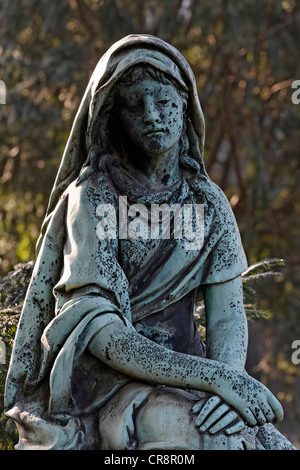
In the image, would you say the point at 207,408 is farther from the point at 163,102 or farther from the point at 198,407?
the point at 163,102

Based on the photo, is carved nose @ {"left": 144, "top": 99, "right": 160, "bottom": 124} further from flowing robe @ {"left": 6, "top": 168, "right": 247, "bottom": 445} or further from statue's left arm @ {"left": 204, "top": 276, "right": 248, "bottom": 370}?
statue's left arm @ {"left": 204, "top": 276, "right": 248, "bottom": 370}

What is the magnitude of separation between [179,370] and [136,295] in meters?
0.50

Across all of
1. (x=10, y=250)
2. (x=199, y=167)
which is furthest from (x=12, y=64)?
(x=199, y=167)

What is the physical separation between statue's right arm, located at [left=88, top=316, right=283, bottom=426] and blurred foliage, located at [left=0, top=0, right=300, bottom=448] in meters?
8.29

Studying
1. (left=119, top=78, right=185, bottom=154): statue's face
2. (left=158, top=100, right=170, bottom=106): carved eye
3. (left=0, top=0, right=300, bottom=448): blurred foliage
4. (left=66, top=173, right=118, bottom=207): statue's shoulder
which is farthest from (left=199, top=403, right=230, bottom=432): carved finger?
(left=0, top=0, right=300, bottom=448): blurred foliage

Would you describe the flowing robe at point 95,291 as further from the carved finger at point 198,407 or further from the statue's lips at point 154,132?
the carved finger at point 198,407

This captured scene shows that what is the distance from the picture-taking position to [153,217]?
5.65m

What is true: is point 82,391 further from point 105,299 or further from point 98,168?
point 98,168

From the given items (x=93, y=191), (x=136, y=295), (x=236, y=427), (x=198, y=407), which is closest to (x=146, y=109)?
(x=93, y=191)

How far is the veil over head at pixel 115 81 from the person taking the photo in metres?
5.61

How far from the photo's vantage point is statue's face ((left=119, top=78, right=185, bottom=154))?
5582 millimetres

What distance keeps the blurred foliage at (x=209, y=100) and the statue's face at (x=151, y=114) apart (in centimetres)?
798

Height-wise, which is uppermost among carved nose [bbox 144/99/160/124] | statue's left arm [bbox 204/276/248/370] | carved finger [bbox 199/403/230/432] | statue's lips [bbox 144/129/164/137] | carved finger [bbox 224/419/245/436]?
carved nose [bbox 144/99/160/124]

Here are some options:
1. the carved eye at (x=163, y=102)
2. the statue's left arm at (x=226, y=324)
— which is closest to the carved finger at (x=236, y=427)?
the statue's left arm at (x=226, y=324)
